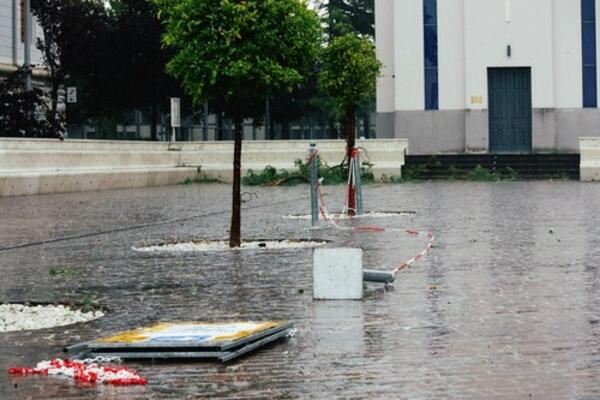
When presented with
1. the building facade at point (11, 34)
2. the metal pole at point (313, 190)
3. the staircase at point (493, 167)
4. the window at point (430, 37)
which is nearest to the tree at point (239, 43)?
the metal pole at point (313, 190)

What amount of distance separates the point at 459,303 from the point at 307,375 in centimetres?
348

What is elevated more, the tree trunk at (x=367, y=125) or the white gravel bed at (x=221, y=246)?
the tree trunk at (x=367, y=125)

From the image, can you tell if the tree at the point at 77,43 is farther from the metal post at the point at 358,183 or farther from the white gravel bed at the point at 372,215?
the metal post at the point at 358,183

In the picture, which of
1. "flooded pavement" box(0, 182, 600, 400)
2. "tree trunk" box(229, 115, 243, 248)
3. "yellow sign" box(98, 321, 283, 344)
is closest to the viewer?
"flooded pavement" box(0, 182, 600, 400)

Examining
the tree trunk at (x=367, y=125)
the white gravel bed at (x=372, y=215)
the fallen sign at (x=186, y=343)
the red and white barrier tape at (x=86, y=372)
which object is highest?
the tree trunk at (x=367, y=125)

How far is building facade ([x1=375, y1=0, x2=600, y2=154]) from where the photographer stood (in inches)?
1929

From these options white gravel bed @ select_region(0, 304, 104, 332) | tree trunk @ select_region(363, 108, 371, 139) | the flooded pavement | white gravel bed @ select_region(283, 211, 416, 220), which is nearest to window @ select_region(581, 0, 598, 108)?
white gravel bed @ select_region(283, 211, 416, 220)

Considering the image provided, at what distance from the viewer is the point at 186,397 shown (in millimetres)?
6832

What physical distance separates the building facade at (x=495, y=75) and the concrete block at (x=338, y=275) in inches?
1509

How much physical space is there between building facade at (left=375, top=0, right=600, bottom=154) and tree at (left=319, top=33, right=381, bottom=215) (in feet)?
78.9

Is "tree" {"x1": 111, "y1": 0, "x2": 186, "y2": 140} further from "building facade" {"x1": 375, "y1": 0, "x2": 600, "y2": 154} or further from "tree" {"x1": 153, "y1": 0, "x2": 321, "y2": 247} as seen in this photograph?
"tree" {"x1": 153, "y1": 0, "x2": 321, "y2": 247}

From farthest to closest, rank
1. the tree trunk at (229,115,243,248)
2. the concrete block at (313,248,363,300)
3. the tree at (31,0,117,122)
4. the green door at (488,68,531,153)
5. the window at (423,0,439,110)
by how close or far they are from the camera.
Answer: the tree at (31,0,117,122) → the window at (423,0,439,110) → the green door at (488,68,531,153) → the tree trunk at (229,115,243,248) → the concrete block at (313,248,363,300)

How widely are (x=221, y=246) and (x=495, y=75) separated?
34058 mm

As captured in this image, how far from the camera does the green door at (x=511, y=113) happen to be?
49.3 meters
